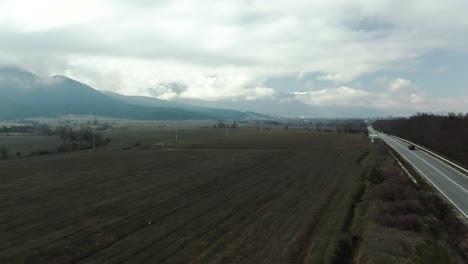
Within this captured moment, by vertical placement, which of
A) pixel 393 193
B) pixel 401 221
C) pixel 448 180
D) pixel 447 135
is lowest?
pixel 448 180

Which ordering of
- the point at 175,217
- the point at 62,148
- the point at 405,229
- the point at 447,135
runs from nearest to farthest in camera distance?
the point at 405,229 < the point at 175,217 < the point at 447,135 < the point at 62,148

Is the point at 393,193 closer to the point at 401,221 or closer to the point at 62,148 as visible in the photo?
the point at 401,221

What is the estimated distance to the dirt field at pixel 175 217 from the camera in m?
16.3

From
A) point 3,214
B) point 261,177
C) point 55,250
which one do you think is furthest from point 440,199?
point 3,214

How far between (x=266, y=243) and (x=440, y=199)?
58.2 feet

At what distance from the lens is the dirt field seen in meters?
16.3

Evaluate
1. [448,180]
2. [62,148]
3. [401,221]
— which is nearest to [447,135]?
[448,180]

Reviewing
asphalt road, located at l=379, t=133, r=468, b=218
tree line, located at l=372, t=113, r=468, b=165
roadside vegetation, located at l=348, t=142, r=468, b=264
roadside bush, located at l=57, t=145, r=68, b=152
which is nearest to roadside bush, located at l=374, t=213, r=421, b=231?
roadside vegetation, located at l=348, t=142, r=468, b=264

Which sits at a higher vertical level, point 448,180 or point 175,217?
point 448,180

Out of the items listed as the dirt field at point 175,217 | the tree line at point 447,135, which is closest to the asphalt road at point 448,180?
the tree line at point 447,135

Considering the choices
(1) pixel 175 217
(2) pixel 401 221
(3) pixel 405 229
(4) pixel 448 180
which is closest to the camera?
(3) pixel 405 229

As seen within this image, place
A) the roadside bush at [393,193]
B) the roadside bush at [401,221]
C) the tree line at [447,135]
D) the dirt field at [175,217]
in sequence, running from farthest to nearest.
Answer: the tree line at [447,135], the roadside bush at [393,193], the roadside bush at [401,221], the dirt field at [175,217]

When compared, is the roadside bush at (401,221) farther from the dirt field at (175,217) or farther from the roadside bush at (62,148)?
the roadside bush at (62,148)

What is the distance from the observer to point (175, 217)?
22609 mm
